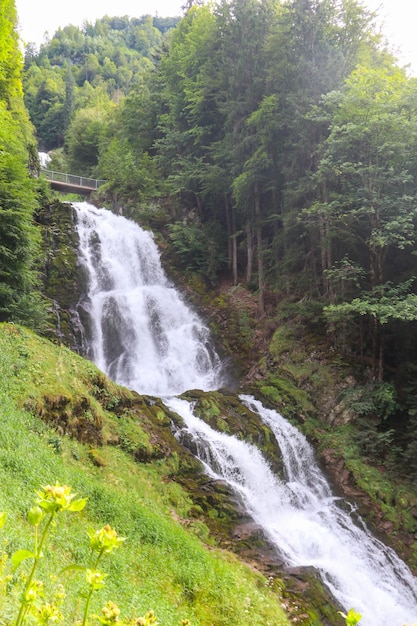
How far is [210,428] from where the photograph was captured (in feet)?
40.2

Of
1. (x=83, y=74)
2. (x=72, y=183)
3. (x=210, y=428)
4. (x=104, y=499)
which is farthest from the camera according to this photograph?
(x=83, y=74)

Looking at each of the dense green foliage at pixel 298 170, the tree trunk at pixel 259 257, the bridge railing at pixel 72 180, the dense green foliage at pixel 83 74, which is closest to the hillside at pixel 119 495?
the dense green foliage at pixel 298 170

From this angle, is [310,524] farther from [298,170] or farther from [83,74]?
[83,74]

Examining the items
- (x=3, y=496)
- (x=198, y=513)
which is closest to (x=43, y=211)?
(x=198, y=513)

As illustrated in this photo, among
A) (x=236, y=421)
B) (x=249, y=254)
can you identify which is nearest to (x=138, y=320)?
(x=249, y=254)

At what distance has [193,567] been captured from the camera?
21.9 ft

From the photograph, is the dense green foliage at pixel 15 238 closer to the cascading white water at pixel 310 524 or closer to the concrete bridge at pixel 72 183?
the cascading white water at pixel 310 524

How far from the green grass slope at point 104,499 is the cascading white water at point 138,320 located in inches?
252

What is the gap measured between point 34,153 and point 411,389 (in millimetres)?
22669

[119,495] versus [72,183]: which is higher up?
[72,183]

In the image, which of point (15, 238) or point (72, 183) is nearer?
point (15, 238)

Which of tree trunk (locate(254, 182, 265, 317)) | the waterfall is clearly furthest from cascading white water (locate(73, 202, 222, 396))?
tree trunk (locate(254, 182, 265, 317))

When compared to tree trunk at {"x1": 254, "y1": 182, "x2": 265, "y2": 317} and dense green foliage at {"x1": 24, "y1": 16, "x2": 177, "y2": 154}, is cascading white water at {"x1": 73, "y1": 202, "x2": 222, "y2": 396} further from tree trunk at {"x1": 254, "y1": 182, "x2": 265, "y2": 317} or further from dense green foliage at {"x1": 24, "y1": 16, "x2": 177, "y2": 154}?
dense green foliage at {"x1": 24, "y1": 16, "x2": 177, "y2": 154}

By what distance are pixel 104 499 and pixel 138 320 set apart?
12.7 meters
